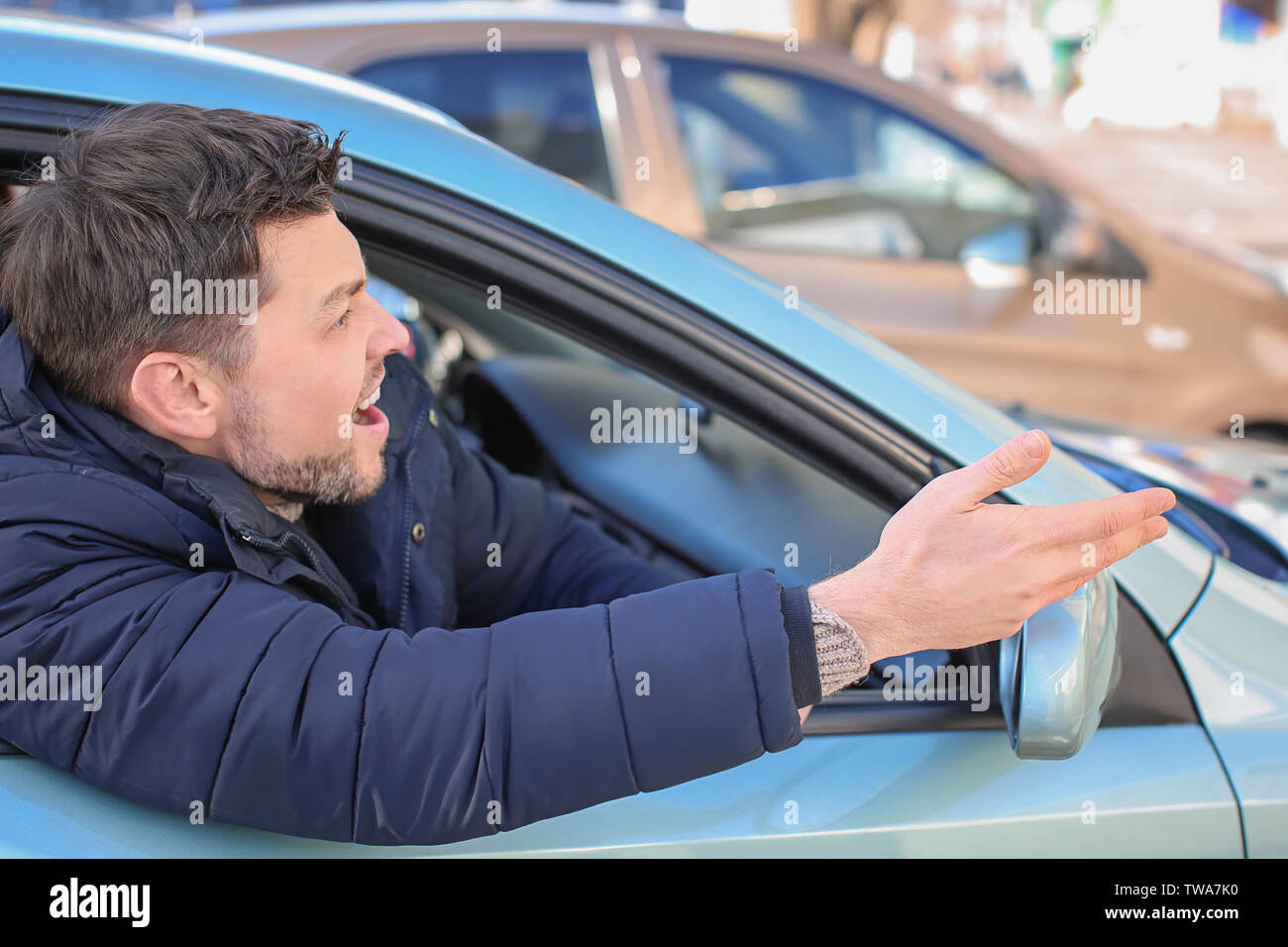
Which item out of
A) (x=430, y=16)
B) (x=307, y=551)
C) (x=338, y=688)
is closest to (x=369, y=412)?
(x=307, y=551)

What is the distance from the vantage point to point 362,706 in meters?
1.07

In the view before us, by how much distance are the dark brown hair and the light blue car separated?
7 centimetres

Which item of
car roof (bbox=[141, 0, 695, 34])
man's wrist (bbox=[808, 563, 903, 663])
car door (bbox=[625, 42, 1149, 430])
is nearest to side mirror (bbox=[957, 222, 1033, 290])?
car door (bbox=[625, 42, 1149, 430])

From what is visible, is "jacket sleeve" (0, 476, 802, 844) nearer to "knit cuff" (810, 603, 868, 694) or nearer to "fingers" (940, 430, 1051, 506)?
"knit cuff" (810, 603, 868, 694)

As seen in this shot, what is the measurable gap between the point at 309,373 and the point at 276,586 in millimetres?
257

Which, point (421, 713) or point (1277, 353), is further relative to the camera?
point (1277, 353)

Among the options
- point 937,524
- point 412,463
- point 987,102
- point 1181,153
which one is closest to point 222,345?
point 412,463

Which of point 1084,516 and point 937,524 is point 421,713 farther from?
point 1084,516

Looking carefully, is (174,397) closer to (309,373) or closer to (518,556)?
(309,373)

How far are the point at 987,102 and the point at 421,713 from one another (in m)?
22.6

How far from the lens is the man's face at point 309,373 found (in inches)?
50.6

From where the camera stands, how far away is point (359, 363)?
1345 mm

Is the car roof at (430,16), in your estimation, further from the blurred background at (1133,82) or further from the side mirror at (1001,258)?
the blurred background at (1133,82)
